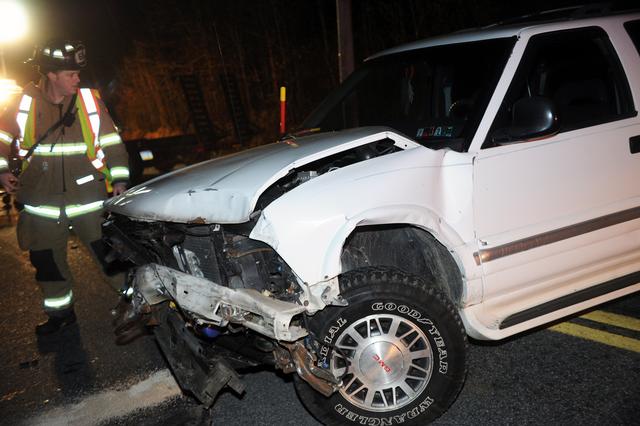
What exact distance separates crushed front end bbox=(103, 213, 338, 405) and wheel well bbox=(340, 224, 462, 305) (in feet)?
1.68

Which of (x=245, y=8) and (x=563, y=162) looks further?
(x=245, y=8)

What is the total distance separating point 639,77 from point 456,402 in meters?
2.18

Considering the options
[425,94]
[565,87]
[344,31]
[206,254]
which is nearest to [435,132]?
[425,94]

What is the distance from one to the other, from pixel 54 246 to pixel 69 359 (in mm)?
887

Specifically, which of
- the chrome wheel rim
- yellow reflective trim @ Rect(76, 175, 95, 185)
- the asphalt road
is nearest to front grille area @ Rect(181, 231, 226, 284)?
the chrome wheel rim

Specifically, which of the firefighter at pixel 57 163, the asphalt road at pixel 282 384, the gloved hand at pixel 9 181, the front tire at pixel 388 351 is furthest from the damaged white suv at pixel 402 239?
the gloved hand at pixel 9 181

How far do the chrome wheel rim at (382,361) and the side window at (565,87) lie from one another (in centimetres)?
106

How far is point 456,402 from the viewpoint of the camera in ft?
9.12

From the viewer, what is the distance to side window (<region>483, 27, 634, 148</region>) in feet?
8.54

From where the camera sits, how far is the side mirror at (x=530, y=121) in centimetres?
253

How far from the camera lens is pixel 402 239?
284cm

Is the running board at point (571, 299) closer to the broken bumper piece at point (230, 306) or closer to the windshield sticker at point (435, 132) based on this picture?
the windshield sticker at point (435, 132)

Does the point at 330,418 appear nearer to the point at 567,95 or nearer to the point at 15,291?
the point at 567,95

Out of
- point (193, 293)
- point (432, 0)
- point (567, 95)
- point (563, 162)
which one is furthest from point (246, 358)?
point (432, 0)
